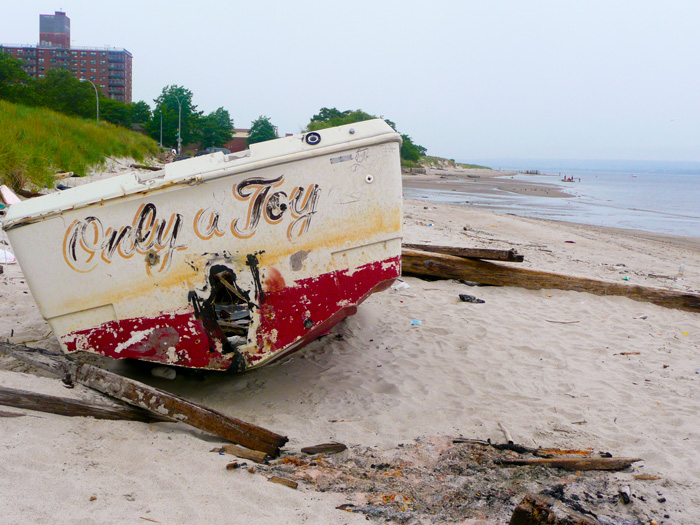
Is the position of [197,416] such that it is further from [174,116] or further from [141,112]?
[141,112]

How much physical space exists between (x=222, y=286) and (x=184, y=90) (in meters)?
Result: 68.7

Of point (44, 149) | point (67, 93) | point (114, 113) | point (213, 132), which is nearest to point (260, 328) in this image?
point (44, 149)

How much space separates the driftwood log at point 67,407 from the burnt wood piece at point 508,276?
4.42m

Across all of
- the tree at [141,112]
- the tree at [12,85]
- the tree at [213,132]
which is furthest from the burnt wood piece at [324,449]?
the tree at [141,112]

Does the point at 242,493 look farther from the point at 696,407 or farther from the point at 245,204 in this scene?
the point at 696,407

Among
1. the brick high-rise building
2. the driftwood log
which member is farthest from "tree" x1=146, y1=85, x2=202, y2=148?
the brick high-rise building

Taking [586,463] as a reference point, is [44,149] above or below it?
above

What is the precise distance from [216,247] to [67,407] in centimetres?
131

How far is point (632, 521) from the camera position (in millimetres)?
2389

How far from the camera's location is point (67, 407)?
289 centimetres

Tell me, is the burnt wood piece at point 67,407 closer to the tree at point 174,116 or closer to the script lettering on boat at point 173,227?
the script lettering on boat at point 173,227

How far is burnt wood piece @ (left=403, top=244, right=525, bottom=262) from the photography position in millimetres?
6262

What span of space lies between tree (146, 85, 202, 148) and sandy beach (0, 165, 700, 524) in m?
54.7

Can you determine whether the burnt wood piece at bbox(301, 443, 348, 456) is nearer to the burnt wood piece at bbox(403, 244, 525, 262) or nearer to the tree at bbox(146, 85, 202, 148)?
the burnt wood piece at bbox(403, 244, 525, 262)
